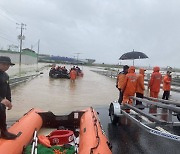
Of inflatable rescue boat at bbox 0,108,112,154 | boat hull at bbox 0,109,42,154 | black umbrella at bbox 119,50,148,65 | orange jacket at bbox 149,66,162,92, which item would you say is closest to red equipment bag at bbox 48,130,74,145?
inflatable rescue boat at bbox 0,108,112,154

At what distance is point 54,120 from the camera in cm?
785

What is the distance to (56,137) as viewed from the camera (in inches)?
239

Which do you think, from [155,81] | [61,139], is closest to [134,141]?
[61,139]

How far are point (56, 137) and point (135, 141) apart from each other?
2.13m

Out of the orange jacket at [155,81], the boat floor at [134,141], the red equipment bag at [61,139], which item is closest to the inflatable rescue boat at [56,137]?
the red equipment bag at [61,139]

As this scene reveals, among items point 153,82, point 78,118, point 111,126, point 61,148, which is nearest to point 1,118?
point 61,148

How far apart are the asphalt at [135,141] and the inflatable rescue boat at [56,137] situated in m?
0.82

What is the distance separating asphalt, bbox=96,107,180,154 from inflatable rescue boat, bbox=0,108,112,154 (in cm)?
82

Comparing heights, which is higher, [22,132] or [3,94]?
[3,94]

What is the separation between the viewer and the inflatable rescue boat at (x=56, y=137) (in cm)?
488

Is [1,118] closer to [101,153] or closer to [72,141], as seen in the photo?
[72,141]

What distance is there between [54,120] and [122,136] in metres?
1.89

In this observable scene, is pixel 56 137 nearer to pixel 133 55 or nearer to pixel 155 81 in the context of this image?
pixel 155 81

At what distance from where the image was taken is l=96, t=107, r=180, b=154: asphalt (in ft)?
20.7
